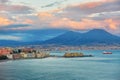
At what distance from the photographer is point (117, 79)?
31.5 m

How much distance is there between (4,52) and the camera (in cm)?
8069

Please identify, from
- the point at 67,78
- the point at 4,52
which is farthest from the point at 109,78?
the point at 4,52

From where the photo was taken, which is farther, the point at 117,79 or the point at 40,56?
the point at 40,56

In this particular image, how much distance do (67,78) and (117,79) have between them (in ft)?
14.9

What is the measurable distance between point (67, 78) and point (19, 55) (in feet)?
171

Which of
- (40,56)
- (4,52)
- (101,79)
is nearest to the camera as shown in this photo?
(101,79)

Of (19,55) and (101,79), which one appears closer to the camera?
(101,79)

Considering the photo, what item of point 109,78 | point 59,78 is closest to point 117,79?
point 109,78

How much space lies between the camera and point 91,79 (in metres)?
31.5

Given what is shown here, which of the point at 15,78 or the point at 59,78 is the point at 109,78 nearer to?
the point at 59,78

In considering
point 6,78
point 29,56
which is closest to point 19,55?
point 29,56

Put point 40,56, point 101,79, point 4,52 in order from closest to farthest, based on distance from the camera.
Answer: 1. point 101,79
2. point 4,52
3. point 40,56

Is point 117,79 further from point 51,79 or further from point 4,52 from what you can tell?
point 4,52

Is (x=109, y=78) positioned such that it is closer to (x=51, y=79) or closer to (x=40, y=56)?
(x=51, y=79)
